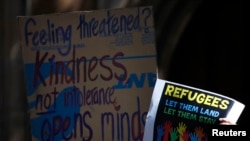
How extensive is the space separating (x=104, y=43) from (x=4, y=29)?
3.64 feet

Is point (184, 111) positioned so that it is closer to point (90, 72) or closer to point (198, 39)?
point (90, 72)

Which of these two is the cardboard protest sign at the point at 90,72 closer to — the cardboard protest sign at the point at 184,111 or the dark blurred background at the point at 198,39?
the dark blurred background at the point at 198,39

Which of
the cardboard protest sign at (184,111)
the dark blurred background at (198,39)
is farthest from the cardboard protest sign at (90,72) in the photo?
the cardboard protest sign at (184,111)

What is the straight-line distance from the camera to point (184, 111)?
272cm

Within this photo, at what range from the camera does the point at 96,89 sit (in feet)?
11.9

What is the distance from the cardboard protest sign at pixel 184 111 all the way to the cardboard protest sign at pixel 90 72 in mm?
809

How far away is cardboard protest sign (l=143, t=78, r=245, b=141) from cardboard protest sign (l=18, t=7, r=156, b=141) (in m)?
0.81

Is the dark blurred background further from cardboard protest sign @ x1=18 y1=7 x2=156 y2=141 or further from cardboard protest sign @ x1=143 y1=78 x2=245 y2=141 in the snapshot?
cardboard protest sign @ x1=143 y1=78 x2=245 y2=141

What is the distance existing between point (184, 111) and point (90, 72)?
3.53ft

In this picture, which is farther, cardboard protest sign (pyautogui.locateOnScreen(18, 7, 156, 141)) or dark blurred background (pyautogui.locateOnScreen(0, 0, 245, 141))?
dark blurred background (pyautogui.locateOnScreen(0, 0, 245, 141))

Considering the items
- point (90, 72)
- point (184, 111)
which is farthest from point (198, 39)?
point (184, 111)

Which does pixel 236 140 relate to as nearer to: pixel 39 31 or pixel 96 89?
pixel 96 89

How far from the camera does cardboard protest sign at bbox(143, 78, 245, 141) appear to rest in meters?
2.63

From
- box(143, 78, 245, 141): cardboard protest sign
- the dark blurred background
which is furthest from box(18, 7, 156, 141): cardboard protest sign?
box(143, 78, 245, 141): cardboard protest sign
